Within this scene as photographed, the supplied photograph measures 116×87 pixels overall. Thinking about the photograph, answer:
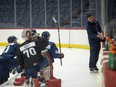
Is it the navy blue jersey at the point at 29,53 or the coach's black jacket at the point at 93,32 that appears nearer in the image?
the navy blue jersey at the point at 29,53

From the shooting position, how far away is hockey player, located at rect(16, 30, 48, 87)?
455cm

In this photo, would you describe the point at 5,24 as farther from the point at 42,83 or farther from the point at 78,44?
the point at 42,83

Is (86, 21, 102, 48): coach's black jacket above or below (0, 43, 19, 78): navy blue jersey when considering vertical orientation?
above

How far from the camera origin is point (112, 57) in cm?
384

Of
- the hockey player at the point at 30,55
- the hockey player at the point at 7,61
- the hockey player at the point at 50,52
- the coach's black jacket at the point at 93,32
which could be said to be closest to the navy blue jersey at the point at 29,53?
the hockey player at the point at 30,55

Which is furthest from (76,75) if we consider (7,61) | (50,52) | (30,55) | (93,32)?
(30,55)

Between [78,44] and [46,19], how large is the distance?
2.74m

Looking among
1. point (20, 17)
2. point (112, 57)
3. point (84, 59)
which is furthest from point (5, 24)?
point (112, 57)

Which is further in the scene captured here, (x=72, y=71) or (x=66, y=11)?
(x=66, y=11)

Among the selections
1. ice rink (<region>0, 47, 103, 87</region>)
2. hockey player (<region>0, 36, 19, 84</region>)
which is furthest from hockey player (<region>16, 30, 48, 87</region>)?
ice rink (<region>0, 47, 103, 87</region>)

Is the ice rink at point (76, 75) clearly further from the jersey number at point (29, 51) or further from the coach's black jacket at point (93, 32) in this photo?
the jersey number at point (29, 51)

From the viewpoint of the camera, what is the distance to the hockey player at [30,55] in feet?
14.9

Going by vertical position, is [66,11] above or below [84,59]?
above

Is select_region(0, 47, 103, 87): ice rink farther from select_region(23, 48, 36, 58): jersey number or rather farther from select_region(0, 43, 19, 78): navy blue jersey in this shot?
select_region(23, 48, 36, 58): jersey number
